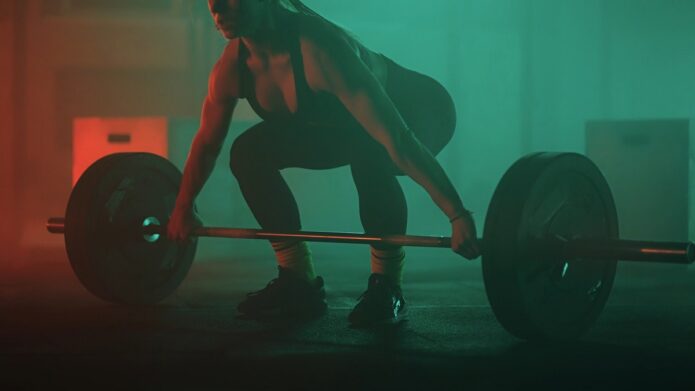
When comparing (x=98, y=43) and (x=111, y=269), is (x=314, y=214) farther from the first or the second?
(x=111, y=269)

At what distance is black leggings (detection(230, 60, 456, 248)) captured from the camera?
205 cm

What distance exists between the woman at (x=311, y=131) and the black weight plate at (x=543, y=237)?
0.12 m

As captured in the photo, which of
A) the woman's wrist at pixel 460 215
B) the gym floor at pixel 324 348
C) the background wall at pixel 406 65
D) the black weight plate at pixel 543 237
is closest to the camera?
the gym floor at pixel 324 348

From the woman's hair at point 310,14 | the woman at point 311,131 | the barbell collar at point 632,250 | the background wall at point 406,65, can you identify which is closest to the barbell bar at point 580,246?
the barbell collar at point 632,250

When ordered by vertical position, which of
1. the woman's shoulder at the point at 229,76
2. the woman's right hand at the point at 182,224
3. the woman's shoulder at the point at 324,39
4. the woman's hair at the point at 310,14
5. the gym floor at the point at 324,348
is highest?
the woman's hair at the point at 310,14

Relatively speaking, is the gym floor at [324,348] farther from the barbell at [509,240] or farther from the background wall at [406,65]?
the background wall at [406,65]

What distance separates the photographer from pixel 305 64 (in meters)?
1.93

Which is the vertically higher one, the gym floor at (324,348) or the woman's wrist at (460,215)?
the woman's wrist at (460,215)

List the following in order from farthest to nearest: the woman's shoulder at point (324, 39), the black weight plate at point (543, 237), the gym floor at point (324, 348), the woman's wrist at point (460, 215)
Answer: the woman's shoulder at point (324, 39), the woman's wrist at point (460, 215), the black weight plate at point (543, 237), the gym floor at point (324, 348)

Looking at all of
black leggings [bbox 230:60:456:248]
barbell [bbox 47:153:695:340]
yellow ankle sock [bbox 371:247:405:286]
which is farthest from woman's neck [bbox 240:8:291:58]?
yellow ankle sock [bbox 371:247:405:286]

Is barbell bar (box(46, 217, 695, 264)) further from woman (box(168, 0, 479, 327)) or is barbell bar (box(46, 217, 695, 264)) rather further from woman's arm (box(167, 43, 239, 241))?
woman's arm (box(167, 43, 239, 241))

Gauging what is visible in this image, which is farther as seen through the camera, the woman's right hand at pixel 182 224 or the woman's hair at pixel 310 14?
the woman's right hand at pixel 182 224

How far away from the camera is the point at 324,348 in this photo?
175cm

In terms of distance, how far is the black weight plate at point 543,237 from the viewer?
1.64 metres
